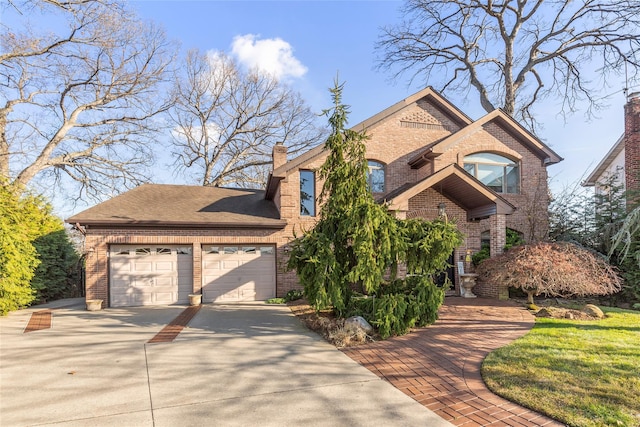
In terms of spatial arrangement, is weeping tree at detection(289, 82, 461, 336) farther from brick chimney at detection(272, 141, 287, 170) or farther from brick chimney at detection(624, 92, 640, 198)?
brick chimney at detection(624, 92, 640, 198)

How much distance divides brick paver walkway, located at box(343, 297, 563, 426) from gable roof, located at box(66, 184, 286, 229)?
709 cm

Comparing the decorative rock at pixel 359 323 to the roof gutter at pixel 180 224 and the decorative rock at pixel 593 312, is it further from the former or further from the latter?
the roof gutter at pixel 180 224

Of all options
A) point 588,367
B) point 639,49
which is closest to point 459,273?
point 588,367

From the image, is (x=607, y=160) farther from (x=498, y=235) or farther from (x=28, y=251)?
(x=28, y=251)

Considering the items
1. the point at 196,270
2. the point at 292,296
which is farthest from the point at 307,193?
the point at 196,270

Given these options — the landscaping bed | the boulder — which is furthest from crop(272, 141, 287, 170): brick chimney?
the boulder

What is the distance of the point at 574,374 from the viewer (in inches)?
177

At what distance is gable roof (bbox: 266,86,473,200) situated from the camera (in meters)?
12.5

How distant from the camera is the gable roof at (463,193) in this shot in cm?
1115

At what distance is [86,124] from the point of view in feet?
61.7

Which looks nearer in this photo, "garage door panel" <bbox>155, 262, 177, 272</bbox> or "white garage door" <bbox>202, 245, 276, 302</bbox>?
"garage door panel" <bbox>155, 262, 177, 272</bbox>

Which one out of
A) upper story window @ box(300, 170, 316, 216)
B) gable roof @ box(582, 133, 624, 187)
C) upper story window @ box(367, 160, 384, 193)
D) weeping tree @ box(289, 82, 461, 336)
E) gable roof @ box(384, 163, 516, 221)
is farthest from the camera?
gable roof @ box(582, 133, 624, 187)

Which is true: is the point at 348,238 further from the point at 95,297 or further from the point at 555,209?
the point at 555,209

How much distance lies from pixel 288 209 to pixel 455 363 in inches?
335
